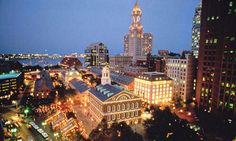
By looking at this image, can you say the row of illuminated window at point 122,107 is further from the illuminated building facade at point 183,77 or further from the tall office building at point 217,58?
the illuminated building facade at point 183,77

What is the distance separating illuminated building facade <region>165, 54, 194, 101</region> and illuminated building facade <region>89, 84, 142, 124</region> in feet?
106

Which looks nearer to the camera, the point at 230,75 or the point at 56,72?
the point at 230,75

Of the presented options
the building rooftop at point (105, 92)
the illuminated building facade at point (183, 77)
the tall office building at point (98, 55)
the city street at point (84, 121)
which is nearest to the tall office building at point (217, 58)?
the illuminated building facade at point (183, 77)

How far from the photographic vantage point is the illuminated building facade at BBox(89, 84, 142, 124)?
51.8 metres

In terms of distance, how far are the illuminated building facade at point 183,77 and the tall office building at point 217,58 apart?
28.8 ft

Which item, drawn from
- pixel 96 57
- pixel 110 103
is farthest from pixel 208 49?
pixel 96 57

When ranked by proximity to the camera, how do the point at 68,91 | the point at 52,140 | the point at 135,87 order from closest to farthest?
the point at 52,140, the point at 68,91, the point at 135,87

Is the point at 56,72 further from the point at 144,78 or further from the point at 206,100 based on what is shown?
the point at 206,100

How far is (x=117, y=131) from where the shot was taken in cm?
4266

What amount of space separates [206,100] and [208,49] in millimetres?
18501

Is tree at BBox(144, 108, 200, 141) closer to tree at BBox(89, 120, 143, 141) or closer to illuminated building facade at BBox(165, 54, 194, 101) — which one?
tree at BBox(89, 120, 143, 141)

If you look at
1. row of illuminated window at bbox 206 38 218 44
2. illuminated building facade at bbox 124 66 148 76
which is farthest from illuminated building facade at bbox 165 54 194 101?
illuminated building facade at bbox 124 66 148 76

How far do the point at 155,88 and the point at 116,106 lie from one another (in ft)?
90.6

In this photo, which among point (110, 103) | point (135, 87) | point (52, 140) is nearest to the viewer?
point (52, 140)
